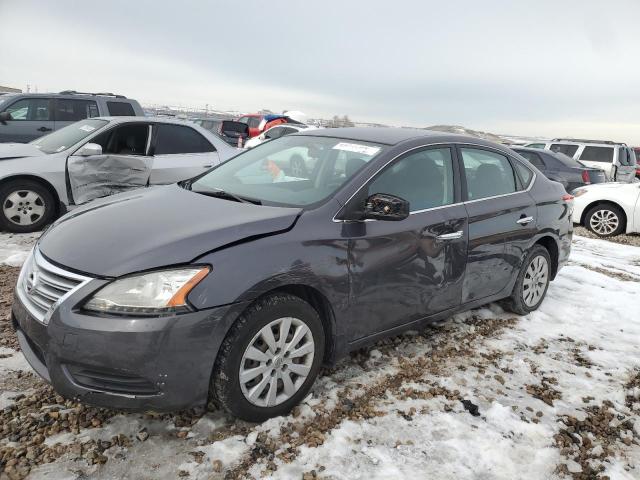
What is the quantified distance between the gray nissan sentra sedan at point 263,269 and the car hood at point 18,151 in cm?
382

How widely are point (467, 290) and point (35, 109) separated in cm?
933

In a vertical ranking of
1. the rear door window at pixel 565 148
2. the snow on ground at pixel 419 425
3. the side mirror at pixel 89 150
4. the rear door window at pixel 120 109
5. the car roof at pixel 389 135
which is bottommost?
the snow on ground at pixel 419 425

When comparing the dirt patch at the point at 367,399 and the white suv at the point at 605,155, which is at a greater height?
the white suv at the point at 605,155

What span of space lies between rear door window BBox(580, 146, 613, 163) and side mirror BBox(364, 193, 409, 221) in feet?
47.7

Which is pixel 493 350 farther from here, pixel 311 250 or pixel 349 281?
pixel 311 250

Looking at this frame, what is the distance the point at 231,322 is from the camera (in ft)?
8.04

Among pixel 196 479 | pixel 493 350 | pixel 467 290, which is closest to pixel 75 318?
pixel 196 479

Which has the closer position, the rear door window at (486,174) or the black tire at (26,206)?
the rear door window at (486,174)

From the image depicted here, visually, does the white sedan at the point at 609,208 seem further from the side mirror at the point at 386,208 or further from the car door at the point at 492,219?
the side mirror at the point at 386,208

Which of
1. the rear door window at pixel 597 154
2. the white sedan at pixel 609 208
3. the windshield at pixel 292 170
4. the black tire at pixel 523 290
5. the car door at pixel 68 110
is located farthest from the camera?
the rear door window at pixel 597 154

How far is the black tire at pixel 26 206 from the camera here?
6.20 meters

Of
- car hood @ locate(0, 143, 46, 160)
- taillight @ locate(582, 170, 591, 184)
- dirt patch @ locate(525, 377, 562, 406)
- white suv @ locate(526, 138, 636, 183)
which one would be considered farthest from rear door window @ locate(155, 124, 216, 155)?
white suv @ locate(526, 138, 636, 183)

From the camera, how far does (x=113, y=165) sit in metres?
6.59

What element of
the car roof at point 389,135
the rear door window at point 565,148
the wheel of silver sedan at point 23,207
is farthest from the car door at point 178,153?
the rear door window at point 565,148
